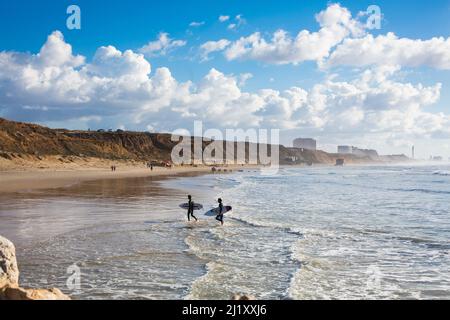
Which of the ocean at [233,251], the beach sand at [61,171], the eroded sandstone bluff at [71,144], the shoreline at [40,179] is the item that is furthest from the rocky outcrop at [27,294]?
the eroded sandstone bluff at [71,144]

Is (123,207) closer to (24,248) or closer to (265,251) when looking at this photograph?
(24,248)

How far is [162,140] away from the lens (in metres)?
137

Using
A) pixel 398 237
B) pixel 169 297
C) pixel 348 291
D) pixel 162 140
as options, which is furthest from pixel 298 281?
Result: pixel 162 140

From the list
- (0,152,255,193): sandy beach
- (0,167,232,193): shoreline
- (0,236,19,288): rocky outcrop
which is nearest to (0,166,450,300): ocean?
(0,236,19,288): rocky outcrop

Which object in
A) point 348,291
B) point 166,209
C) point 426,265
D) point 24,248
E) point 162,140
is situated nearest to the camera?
point 348,291

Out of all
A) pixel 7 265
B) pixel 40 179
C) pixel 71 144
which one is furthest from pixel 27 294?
pixel 71 144

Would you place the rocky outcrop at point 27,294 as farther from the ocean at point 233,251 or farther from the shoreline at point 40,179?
the shoreline at point 40,179

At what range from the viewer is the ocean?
8317mm

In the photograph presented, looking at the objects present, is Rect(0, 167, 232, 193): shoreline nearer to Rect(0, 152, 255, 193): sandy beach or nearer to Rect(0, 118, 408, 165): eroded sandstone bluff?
Rect(0, 152, 255, 193): sandy beach

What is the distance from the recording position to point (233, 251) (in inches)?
467

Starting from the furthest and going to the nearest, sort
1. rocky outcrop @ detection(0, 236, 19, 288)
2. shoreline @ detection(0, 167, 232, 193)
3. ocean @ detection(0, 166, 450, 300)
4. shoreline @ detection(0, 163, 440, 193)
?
shoreline @ detection(0, 163, 440, 193) → shoreline @ detection(0, 167, 232, 193) → ocean @ detection(0, 166, 450, 300) → rocky outcrop @ detection(0, 236, 19, 288)
